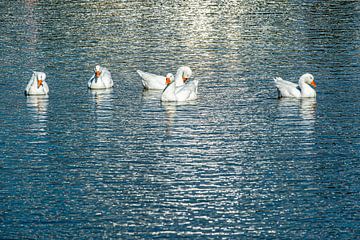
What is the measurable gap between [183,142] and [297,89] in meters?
11.1

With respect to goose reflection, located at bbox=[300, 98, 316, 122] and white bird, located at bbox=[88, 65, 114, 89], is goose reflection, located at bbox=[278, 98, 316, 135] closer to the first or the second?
goose reflection, located at bbox=[300, 98, 316, 122]

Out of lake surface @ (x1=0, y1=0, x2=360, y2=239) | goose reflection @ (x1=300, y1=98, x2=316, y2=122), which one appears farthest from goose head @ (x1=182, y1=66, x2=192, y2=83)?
goose reflection @ (x1=300, y1=98, x2=316, y2=122)

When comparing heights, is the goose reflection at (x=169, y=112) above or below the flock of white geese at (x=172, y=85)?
below

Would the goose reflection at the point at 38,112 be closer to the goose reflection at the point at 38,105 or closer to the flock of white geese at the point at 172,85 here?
the goose reflection at the point at 38,105

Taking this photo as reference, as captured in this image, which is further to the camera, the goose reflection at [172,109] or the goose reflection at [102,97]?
the goose reflection at [102,97]

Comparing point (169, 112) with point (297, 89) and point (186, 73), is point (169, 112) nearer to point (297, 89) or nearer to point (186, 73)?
Answer: point (186, 73)

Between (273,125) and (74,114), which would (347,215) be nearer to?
(273,125)

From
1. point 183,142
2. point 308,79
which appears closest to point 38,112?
point 183,142

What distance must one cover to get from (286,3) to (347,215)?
217 feet

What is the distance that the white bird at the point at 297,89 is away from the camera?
146 ft

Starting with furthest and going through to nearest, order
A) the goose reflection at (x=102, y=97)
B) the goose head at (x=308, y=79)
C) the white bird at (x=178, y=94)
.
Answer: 1. the goose head at (x=308, y=79)
2. the white bird at (x=178, y=94)
3. the goose reflection at (x=102, y=97)

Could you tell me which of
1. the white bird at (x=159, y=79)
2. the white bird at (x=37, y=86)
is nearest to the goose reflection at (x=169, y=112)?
the white bird at (x=159, y=79)

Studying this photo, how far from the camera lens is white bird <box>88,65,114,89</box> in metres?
47.2

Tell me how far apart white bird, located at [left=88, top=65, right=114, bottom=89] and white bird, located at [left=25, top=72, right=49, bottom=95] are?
8.36ft
